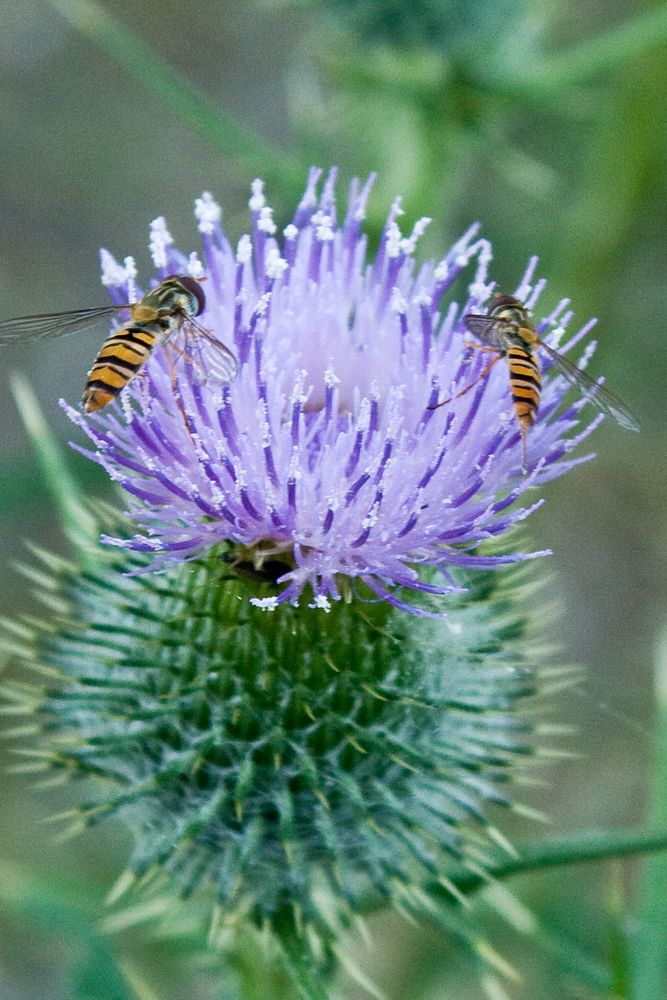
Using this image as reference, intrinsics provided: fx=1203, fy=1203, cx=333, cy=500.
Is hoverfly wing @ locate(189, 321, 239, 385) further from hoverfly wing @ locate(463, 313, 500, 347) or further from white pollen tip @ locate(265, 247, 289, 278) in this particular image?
hoverfly wing @ locate(463, 313, 500, 347)

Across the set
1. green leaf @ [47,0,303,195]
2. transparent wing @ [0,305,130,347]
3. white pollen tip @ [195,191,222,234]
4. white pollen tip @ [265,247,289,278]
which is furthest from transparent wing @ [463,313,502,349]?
green leaf @ [47,0,303,195]

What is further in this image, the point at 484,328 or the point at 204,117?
the point at 204,117

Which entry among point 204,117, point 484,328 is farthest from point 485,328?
point 204,117

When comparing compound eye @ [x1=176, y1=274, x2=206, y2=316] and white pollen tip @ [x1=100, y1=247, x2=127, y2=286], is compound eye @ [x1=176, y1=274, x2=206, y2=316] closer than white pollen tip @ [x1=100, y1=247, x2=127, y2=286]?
Yes

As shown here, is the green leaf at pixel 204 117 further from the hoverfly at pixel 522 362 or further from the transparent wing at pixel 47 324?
the hoverfly at pixel 522 362

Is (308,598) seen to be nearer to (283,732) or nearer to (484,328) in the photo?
(283,732)

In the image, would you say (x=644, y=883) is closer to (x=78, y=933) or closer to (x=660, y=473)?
(x=78, y=933)

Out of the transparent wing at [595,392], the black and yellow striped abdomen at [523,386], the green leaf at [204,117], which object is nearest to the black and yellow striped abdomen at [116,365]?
the black and yellow striped abdomen at [523,386]
